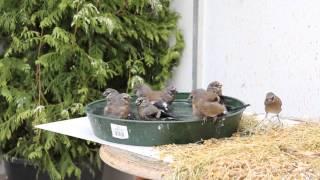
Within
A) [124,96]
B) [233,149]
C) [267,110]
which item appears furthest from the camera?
[267,110]

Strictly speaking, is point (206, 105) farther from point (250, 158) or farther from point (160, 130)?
point (250, 158)

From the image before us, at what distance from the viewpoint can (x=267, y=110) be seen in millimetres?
2018

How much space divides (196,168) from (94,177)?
5.34 ft

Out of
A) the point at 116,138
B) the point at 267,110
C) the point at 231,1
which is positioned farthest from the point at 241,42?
the point at 116,138

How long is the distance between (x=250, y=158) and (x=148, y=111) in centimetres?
41

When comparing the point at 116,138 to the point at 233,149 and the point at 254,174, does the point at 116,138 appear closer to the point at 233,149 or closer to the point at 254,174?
the point at 233,149

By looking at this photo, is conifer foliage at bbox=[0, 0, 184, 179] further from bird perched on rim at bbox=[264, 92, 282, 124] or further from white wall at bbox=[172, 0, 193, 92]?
bird perched on rim at bbox=[264, 92, 282, 124]

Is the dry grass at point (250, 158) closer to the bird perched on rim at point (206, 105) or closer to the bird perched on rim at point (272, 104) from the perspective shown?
the bird perched on rim at point (206, 105)

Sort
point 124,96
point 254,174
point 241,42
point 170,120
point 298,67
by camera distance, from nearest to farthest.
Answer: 1. point 254,174
2. point 170,120
3. point 124,96
4. point 298,67
5. point 241,42

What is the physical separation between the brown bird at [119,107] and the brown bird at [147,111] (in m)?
0.05

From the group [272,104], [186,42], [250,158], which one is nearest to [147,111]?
[250,158]

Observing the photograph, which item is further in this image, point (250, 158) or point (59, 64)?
point (59, 64)

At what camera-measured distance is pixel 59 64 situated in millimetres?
2811

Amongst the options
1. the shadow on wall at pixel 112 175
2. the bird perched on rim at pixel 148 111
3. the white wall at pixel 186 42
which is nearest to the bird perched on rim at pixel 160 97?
the bird perched on rim at pixel 148 111
